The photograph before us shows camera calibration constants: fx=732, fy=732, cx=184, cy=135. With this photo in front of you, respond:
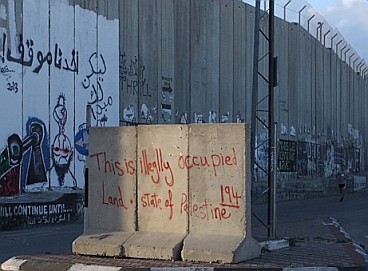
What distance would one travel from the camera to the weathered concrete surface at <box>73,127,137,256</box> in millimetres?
11898

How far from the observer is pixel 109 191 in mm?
12102

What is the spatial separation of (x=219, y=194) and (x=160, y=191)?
1.03 m

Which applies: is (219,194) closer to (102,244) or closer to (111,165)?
(111,165)

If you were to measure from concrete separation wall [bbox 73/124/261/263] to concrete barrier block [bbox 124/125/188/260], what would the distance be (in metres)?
0.02

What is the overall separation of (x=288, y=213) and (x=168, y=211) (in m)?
14.7

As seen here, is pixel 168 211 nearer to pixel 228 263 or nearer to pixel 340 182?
pixel 228 263

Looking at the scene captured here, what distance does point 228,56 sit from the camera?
3284 centimetres

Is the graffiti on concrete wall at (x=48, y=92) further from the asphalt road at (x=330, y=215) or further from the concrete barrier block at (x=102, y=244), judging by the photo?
the concrete barrier block at (x=102, y=244)

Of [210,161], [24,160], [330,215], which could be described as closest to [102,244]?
[210,161]

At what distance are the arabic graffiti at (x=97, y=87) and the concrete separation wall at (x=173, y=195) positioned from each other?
11338 mm

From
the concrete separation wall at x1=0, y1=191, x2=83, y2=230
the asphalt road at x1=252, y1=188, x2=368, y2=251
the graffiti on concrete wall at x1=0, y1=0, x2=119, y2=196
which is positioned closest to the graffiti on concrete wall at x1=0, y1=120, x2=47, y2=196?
the graffiti on concrete wall at x1=0, y1=0, x2=119, y2=196

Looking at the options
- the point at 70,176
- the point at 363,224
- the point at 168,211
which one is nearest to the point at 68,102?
the point at 70,176

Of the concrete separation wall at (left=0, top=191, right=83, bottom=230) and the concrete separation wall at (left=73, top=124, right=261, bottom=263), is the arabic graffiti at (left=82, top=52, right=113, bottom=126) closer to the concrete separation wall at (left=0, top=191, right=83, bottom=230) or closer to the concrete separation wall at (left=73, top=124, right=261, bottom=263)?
the concrete separation wall at (left=0, top=191, right=83, bottom=230)

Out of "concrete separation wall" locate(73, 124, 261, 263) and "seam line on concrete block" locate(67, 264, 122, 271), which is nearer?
"seam line on concrete block" locate(67, 264, 122, 271)
